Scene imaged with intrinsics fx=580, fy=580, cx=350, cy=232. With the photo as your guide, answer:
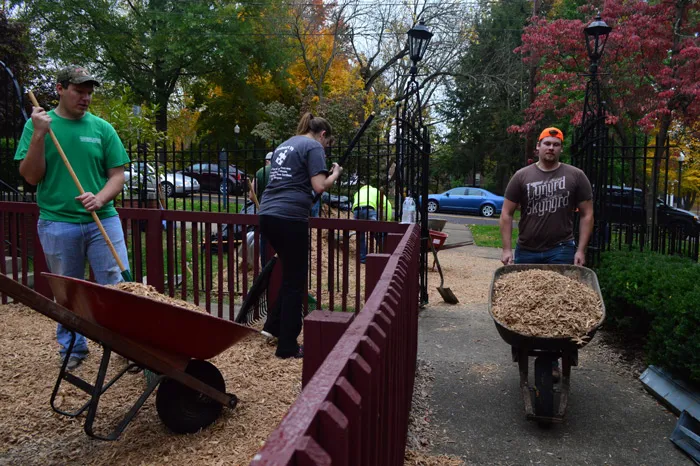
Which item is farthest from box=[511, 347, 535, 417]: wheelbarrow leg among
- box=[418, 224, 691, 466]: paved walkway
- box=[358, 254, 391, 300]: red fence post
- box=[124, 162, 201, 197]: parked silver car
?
box=[124, 162, 201, 197]: parked silver car

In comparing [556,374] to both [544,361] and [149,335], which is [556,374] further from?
[149,335]

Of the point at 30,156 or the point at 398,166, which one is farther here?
the point at 398,166

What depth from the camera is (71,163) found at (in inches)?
154

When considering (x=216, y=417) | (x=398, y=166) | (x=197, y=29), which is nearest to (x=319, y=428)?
(x=216, y=417)

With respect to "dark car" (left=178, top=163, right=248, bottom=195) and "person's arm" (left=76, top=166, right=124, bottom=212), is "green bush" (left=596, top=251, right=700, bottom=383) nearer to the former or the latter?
"person's arm" (left=76, top=166, right=124, bottom=212)

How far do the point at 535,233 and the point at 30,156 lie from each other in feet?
12.0

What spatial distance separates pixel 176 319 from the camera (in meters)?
2.79

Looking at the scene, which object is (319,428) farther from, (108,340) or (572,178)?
(572,178)

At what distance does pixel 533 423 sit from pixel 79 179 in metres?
3.47

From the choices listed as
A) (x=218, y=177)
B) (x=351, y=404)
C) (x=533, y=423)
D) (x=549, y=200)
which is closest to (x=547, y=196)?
(x=549, y=200)

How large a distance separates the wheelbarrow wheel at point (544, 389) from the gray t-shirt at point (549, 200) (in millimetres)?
1169

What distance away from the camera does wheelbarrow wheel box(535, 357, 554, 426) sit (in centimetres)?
365

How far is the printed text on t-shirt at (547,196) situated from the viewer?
4480 millimetres

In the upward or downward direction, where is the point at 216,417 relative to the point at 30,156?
downward
